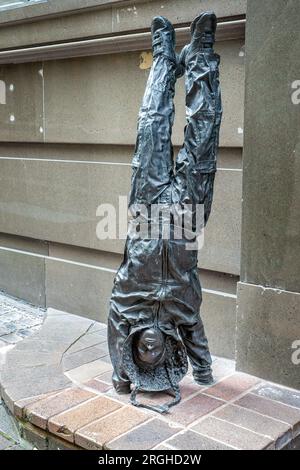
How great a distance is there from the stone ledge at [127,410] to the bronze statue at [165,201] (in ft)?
0.63

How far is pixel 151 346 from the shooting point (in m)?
3.52

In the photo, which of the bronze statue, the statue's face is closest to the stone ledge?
the bronze statue

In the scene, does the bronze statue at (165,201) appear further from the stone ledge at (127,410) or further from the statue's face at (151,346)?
the stone ledge at (127,410)

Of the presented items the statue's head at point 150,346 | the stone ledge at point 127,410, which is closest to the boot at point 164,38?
the statue's head at point 150,346

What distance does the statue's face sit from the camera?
352cm

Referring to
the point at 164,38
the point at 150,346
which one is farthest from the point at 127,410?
the point at 164,38

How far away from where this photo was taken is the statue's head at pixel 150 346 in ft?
11.5

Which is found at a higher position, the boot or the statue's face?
the boot

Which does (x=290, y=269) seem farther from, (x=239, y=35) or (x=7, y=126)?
(x=7, y=126)

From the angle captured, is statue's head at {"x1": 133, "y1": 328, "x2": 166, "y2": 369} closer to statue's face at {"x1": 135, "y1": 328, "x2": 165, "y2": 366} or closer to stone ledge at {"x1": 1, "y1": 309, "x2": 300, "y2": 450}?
statue's face at {"x1": 135, "y1": 328, "x2": 165, "y2": 366}

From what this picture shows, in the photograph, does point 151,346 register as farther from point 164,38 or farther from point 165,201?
point 164,38

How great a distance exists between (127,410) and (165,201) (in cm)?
130

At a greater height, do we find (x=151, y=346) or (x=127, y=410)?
(x=151, y=346)

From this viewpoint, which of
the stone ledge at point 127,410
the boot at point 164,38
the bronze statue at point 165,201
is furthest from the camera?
the boot at point 164,38
